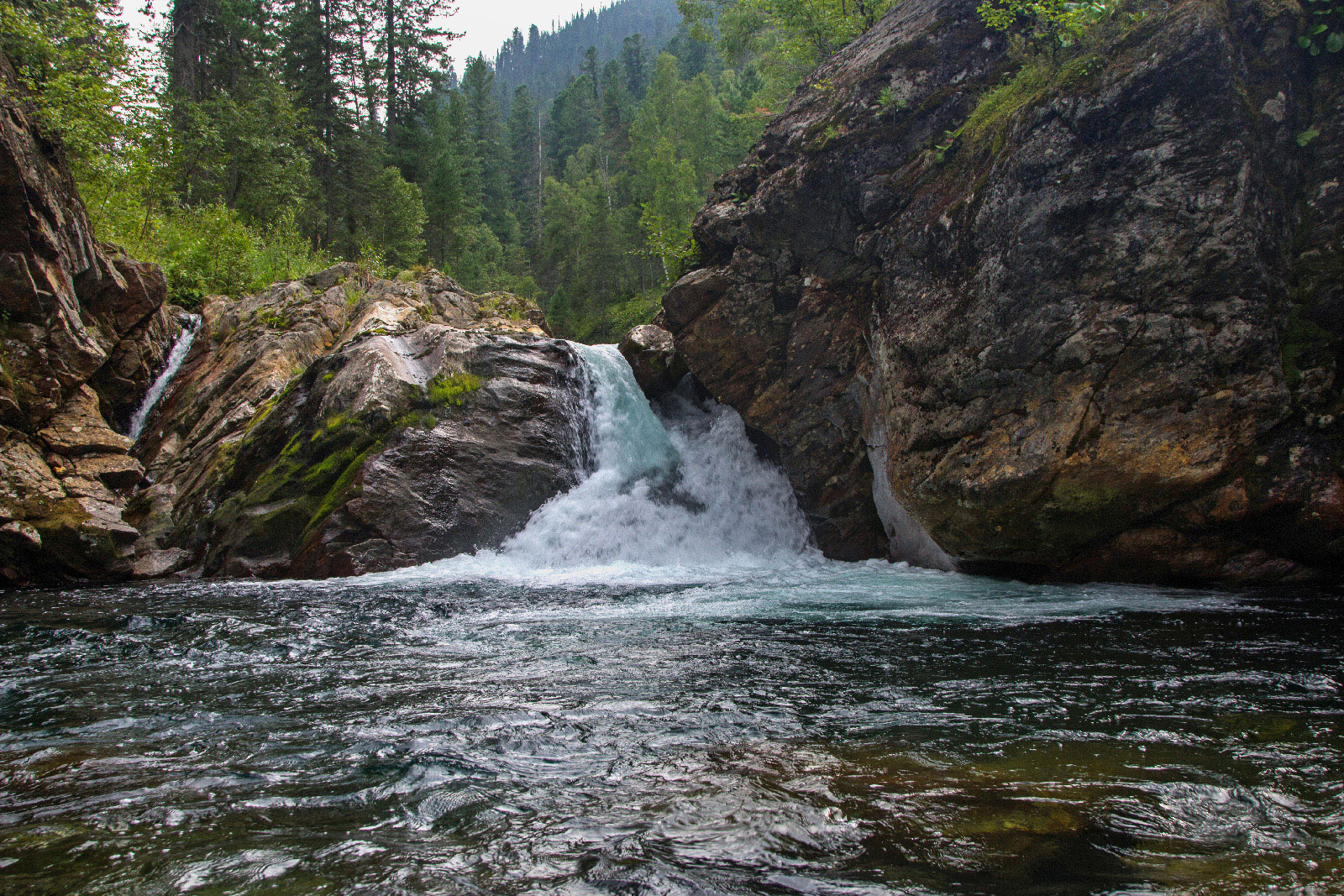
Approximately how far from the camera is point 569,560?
11.9 metres

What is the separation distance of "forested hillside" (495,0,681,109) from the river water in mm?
154662

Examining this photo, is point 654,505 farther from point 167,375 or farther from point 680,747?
point 167,375

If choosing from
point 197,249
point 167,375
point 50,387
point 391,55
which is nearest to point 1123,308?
point 50,387

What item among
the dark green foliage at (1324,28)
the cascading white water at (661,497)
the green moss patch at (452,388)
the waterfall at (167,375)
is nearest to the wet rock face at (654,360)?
the cascading white water at (661,497)

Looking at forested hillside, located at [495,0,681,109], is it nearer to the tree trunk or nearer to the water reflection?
the tree trunk

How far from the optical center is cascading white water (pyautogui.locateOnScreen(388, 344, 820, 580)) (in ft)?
39.5

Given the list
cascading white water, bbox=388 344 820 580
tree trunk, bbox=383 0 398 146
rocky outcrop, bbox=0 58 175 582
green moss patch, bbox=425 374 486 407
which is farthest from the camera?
tree trunk, bbox=383 0 398 146

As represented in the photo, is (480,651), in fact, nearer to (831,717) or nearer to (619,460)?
(831,717)

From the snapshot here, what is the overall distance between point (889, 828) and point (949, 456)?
7337 mm

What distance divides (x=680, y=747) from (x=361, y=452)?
32.2 feet

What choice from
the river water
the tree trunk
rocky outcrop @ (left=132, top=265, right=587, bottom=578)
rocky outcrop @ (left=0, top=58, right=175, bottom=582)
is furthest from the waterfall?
the tree trunk

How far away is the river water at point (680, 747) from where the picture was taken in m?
2.53

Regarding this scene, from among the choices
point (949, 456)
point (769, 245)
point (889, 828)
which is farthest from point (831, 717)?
point (769, 245)

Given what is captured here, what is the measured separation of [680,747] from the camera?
381 centimetres
